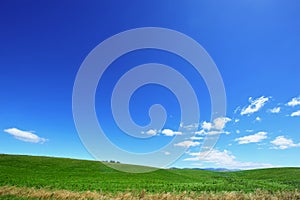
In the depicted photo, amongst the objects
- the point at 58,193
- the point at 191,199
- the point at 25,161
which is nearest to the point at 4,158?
the point at 25,161

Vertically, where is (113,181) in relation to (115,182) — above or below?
above

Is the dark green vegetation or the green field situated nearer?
the green field

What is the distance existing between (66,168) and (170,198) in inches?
1730

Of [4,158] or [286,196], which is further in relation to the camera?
[4,158]

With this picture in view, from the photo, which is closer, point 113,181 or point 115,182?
point 115,182

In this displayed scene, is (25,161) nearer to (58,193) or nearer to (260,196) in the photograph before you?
(58,193)

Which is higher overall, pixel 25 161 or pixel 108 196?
pixel 25 161

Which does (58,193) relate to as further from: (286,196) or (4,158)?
(4,158)

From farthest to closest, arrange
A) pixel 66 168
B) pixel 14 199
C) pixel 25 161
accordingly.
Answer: pixel 25 161, pixel 66 168, pixel 14 199

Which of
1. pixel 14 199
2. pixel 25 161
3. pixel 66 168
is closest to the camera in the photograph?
pixel 14 199

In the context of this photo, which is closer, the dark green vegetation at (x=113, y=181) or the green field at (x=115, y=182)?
the green field at (x=115, y=182)

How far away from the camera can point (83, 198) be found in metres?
17.3

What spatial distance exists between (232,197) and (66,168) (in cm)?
4455

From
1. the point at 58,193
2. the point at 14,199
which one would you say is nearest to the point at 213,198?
Answer: the point at 58,193
